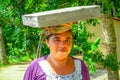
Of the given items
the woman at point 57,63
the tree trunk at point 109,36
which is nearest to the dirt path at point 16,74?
the tree trunk at point 109,36

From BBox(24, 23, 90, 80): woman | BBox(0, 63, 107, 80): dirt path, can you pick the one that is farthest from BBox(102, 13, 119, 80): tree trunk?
BBox(0, 63, 107, 80): dirt path

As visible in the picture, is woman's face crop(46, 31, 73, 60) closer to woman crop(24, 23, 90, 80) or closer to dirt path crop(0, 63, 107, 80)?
woman crop(24, 23, 90, 80)

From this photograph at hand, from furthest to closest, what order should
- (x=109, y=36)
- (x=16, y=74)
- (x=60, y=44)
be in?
(x=16, y=74)
(x=109, y=36)
(x=60, y=44)

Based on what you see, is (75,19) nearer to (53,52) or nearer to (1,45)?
(53,52)

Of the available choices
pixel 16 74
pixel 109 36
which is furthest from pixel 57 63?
pixel 16 74

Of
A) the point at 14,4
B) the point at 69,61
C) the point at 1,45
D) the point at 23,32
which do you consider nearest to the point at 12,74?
the point at 1,45

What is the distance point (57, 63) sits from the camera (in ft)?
7.96

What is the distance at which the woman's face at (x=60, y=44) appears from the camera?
92.4 inches

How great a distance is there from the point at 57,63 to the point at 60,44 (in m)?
0.16

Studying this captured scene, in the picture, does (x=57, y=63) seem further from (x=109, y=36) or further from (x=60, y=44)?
(x=109, y=36)

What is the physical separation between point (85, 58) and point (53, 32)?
94.2 inches

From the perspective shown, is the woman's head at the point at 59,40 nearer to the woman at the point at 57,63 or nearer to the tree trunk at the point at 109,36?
the woman at the point at 57,63

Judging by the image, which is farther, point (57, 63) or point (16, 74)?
point (16, 74)

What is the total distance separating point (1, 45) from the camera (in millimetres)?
16062
